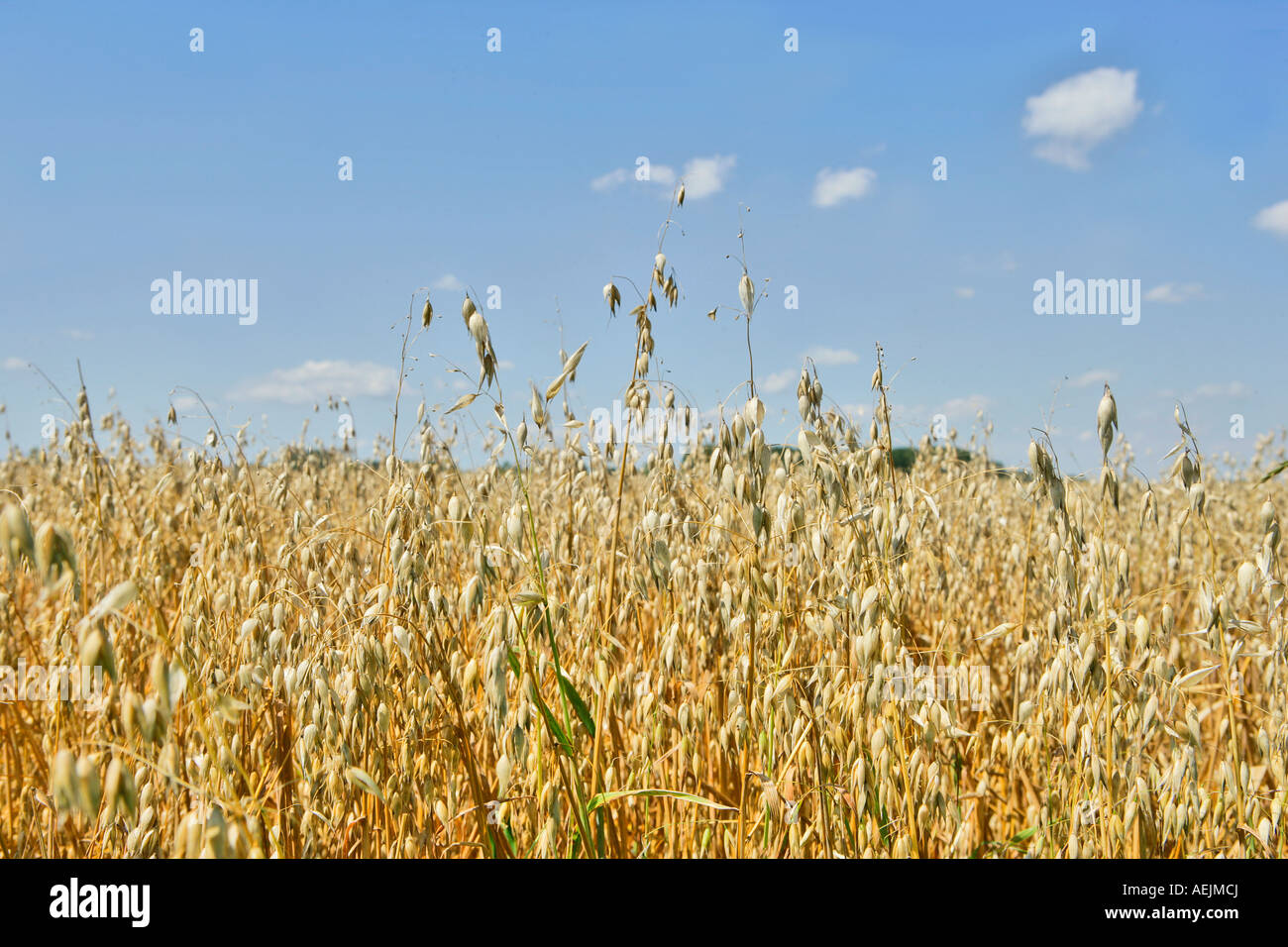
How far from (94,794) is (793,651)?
1345 millimetres

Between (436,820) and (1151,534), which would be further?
(1151,534)

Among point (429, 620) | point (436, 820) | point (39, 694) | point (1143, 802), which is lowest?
point (436, 820)

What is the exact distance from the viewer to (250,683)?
1.77m

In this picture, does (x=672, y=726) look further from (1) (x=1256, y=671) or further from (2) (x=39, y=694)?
(1) (x=1256, y=671)

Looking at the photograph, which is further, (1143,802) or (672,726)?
(672,726)

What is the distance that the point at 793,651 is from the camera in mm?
1781

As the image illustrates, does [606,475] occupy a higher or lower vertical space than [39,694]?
higher
